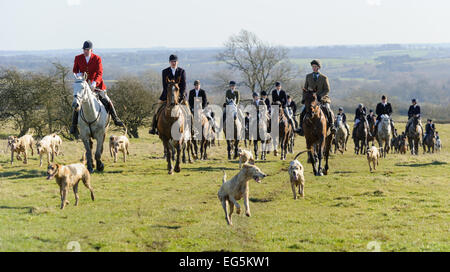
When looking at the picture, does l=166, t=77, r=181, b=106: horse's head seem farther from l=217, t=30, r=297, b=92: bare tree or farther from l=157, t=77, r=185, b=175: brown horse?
l=217, t=30, r=297, b=92: bare tree

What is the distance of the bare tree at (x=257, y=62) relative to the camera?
62.7m

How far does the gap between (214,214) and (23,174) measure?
7880mm

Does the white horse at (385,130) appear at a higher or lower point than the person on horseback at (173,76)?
lower

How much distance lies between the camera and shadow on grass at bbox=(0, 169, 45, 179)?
47.7 ft

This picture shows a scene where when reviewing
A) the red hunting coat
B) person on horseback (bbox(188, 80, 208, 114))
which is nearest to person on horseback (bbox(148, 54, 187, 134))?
the red hunting coat

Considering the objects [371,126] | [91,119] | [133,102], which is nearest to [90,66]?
[91,119]

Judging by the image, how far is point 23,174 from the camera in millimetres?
14953

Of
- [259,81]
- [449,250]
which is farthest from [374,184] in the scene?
[259,81]

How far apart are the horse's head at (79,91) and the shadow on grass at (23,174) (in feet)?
9.77

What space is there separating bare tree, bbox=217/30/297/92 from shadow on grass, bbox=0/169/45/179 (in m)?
47.2

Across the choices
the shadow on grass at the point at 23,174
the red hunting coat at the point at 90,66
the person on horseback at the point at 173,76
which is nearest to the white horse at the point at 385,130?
the person on horseback at the point at 173,76

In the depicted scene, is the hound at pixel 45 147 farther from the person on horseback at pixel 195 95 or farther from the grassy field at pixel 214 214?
the person on horseback at pixel 195 95

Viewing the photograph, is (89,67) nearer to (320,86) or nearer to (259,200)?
(259,200)
